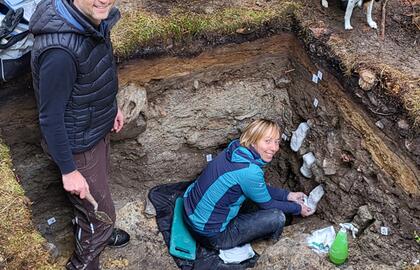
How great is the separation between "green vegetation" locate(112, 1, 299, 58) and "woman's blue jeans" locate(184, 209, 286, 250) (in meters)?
1.67

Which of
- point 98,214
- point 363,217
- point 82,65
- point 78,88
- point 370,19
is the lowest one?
point 363,217

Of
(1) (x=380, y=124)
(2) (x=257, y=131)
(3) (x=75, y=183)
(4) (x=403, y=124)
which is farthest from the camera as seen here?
(2) (x=257, y=131)

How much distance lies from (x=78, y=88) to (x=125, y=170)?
7.55ft

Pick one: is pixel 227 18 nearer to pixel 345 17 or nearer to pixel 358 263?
pixel 345 17

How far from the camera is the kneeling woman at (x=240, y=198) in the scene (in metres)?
4.48

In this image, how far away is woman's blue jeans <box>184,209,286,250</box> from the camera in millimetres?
4746

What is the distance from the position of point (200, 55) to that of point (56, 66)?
231 centimetres

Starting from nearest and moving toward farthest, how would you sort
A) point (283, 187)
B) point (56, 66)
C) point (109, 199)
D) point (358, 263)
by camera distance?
point (56, 66) → point (109, 199) → point (358, 263) → point (283, 187)

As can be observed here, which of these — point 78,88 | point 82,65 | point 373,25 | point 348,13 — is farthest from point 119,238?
point 373,25

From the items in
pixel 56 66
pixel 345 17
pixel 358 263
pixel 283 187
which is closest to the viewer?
pixel 56 66

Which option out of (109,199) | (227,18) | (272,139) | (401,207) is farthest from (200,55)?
(401,207)

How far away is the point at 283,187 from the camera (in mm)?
5605

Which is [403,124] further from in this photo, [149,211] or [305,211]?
[149,211]

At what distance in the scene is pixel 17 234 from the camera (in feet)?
9.95
